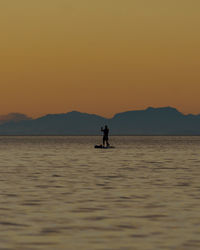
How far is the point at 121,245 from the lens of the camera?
1396cm

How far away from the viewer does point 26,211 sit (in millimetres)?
19422

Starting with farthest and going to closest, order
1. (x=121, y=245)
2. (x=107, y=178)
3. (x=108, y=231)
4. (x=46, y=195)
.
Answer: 1. (x=107, y=178)
2. (x=46, y=195)
3. (x=108, y=231)
4. (x=121, y=245)

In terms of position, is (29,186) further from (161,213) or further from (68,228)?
(68,228)

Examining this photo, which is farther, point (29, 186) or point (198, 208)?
point (29, 186)

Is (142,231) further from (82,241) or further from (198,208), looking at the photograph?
(198,208)

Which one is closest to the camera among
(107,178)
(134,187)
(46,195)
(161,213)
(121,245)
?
Result: (121,245)

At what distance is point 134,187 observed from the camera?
2697 centimetres

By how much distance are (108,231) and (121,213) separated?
3.14m

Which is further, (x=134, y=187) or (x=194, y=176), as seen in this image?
(x=194, y=176)

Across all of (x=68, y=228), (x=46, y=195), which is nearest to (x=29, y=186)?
(x=46, y=195)

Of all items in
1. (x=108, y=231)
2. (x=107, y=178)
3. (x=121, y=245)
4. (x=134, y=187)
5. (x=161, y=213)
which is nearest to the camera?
(x=121, y=245)

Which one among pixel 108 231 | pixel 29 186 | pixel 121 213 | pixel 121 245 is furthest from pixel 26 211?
pixel 29 186

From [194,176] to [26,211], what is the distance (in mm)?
15463

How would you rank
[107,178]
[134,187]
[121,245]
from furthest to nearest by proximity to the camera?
1. [107,178]
2. [134,187]
3. [121,245]
